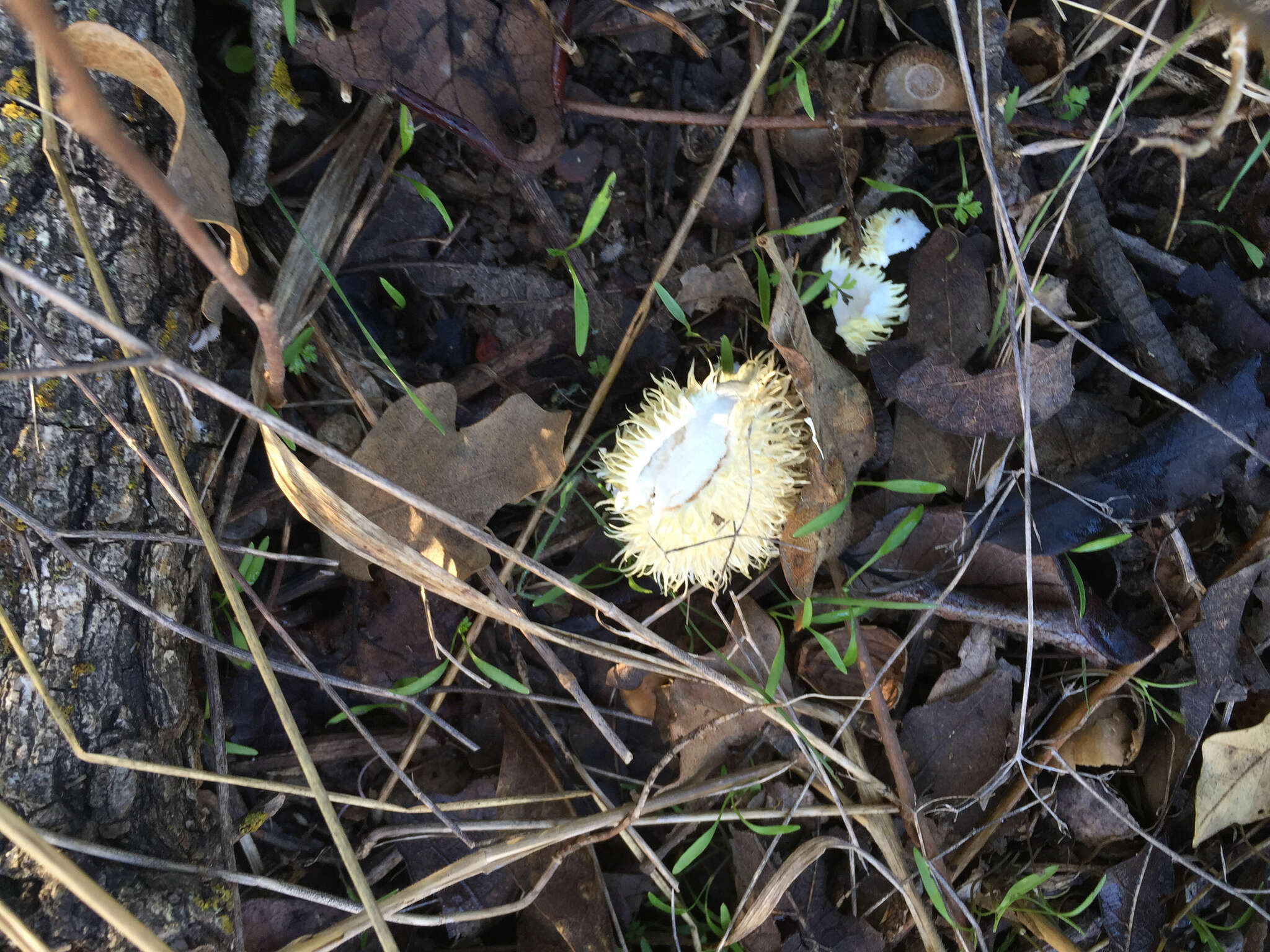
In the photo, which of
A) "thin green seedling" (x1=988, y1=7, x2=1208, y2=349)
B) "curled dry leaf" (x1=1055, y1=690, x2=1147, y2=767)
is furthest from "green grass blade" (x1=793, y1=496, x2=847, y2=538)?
"curled dry leaf" (x1=1055, y1=690, x2=1147, y2=767)

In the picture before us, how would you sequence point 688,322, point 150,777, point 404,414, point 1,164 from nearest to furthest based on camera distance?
point 1,164, point 150,777, point 404,414, point 688,322

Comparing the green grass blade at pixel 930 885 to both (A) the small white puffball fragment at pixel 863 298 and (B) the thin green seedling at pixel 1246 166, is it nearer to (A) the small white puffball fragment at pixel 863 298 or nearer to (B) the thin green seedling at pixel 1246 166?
(A) the small white puffball fragment at pixel 863 298

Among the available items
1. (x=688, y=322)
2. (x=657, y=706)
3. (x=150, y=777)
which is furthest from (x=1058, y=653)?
(x=150, y=777)

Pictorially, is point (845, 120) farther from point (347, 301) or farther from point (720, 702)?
point (720, 702)

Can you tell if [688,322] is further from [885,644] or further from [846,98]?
[885,644]

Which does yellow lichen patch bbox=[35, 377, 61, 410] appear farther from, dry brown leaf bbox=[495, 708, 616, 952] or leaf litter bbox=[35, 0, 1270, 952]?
dry brown leaf bbox=[495, 708, 616, 952]

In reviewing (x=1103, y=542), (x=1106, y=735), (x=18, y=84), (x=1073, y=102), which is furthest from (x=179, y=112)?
(x=1106, y=735)
